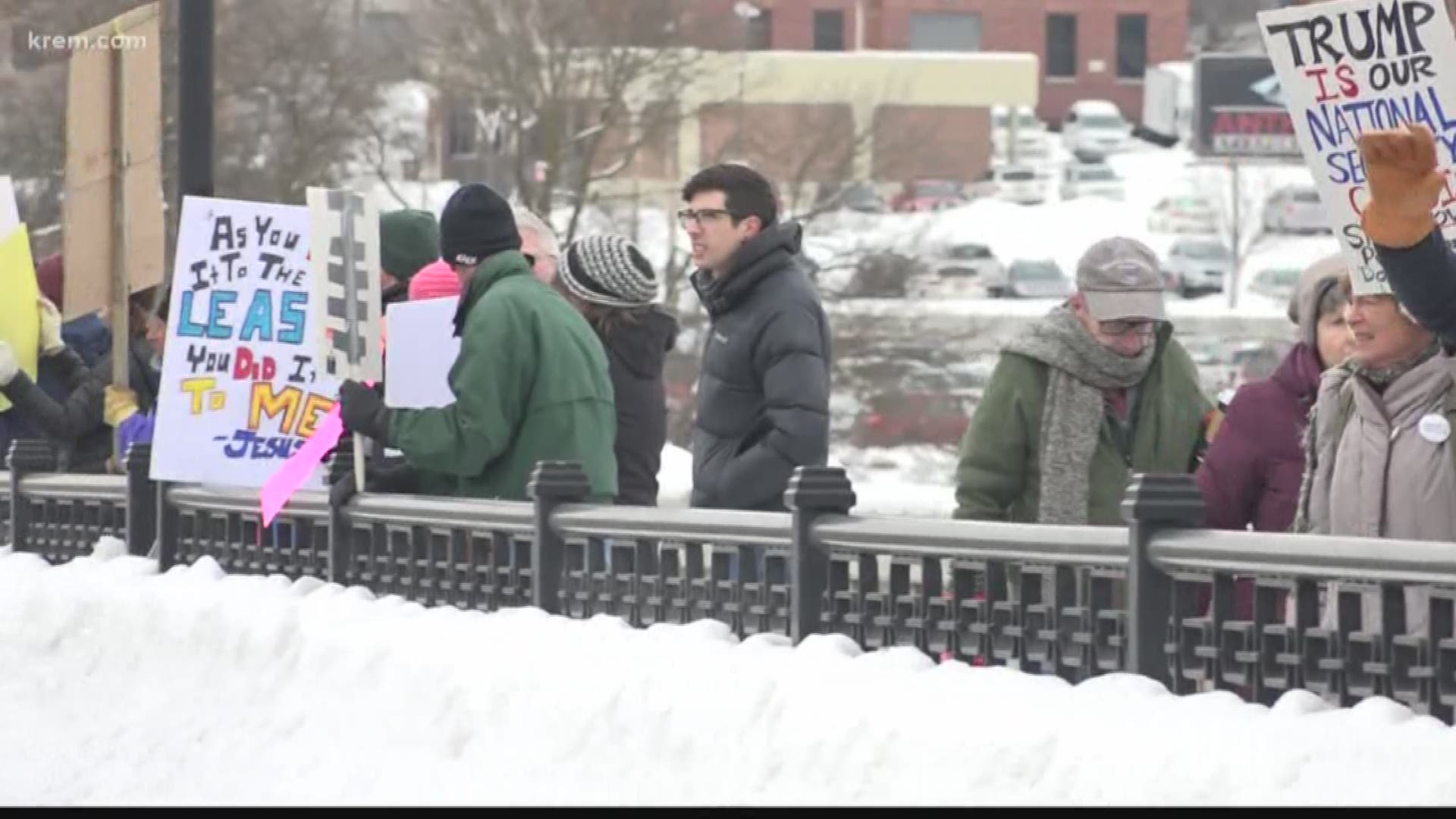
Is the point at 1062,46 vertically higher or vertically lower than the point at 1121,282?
higher

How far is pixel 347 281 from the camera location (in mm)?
13227

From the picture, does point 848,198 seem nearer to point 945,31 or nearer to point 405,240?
point 405,240

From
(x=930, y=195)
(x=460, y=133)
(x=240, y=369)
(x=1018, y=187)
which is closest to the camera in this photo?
(x=240, y=369)

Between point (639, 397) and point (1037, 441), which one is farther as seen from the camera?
point (639, 397)

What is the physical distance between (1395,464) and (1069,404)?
1.68 meters

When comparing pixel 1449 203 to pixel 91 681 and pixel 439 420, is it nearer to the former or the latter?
pixel 439 420

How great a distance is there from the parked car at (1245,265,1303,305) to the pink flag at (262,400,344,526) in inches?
2903

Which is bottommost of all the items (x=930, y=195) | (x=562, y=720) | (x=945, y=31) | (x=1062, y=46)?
(x=562, y=720)

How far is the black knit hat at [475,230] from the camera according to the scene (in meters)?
12.4

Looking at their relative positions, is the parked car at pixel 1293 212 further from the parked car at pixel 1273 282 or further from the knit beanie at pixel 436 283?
the knit beanie at pixel 436 283

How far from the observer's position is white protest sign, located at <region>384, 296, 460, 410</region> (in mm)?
13094

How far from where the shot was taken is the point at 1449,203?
9.02 m

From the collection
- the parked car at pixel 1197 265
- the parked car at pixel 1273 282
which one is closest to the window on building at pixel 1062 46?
the parked car at pixel 1197 265

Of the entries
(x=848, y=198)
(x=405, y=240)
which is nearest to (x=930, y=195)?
(x=848, y=198)
